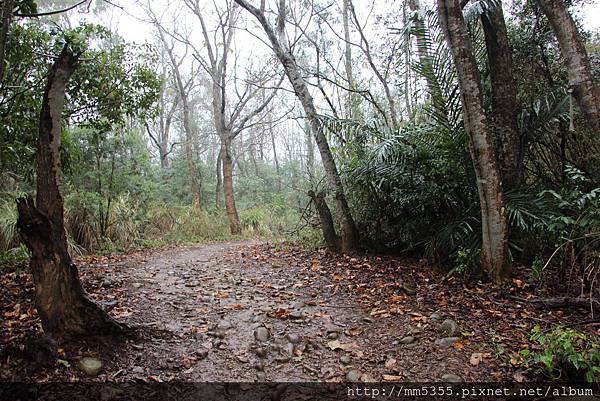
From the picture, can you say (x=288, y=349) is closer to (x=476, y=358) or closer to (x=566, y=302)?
(x=476, y=358)

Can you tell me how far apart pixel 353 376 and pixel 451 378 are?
72 cm

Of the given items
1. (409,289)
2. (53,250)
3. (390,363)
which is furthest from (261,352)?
(409,289)

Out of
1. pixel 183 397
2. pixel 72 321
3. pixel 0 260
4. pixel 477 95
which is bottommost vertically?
pixel 183 397

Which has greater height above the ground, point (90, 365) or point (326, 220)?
point (326, 220)

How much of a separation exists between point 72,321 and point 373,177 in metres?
4.07

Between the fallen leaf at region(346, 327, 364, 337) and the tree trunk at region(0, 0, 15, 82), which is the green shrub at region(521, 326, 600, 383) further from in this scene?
the tree trunk at region(0, 0, 15, 82)

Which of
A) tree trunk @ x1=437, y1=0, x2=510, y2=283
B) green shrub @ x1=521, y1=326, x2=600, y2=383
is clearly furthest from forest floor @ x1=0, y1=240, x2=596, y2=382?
tree trunk @ x1=437, y1=0, x2=510, y2=283

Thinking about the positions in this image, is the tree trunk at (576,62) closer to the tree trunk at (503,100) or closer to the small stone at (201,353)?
the tree trunk at (503,100)

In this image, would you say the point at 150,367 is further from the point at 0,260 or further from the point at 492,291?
the point at 0,260

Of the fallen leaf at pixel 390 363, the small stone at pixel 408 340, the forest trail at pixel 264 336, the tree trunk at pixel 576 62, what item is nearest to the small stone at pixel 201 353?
the forest trail at pixel 264 336

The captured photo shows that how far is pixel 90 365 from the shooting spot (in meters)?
2.70

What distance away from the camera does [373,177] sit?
5426 millimetres

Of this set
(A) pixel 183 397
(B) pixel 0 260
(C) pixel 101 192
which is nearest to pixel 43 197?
(A) pixel 183 397

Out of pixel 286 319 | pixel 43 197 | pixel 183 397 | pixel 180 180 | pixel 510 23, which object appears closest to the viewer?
pixel 183 397
